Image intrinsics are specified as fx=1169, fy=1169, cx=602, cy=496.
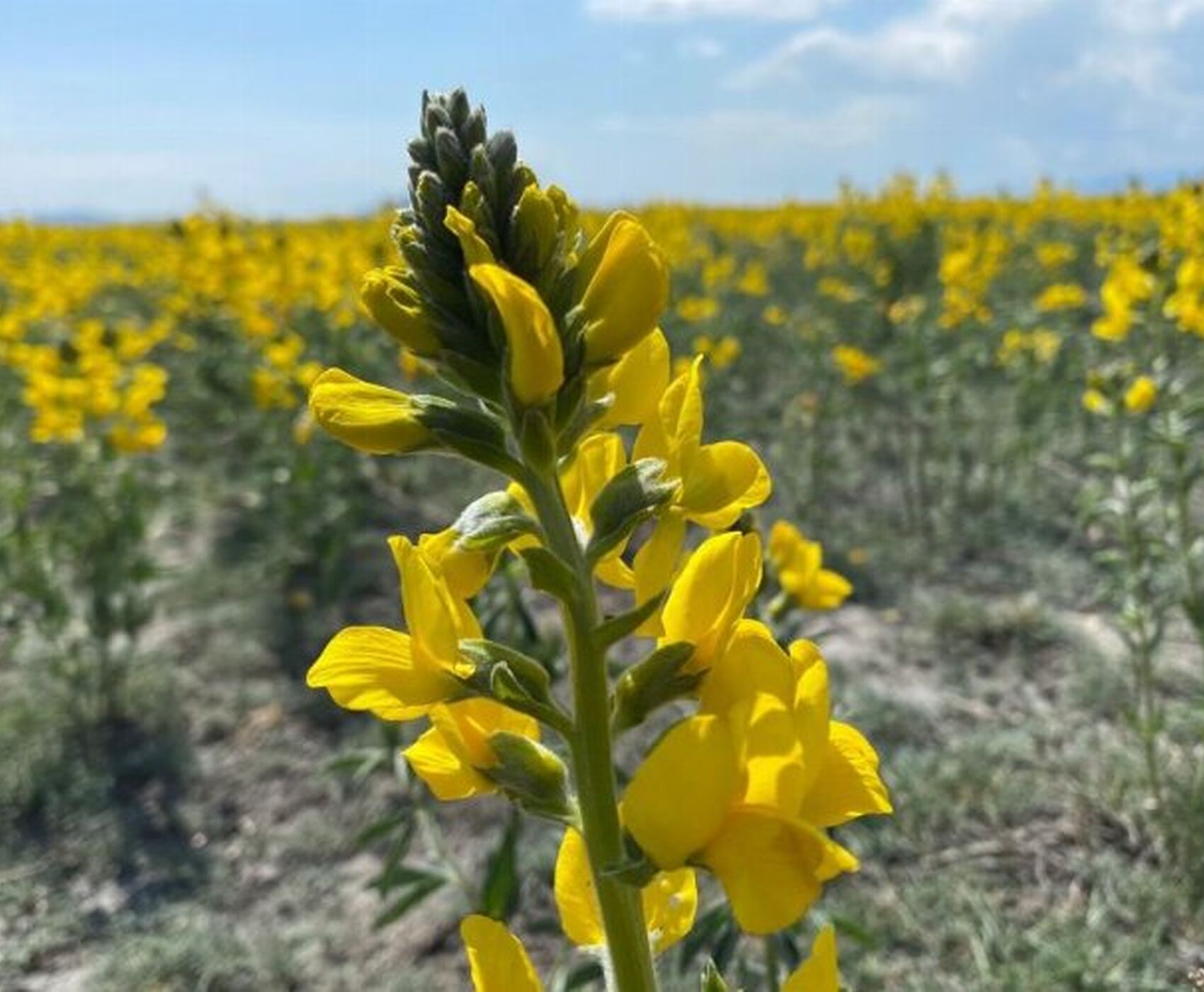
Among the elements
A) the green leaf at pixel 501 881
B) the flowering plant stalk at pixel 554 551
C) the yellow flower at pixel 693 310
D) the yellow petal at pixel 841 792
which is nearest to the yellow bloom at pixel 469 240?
the flowering plant stalk at pixel 554 551

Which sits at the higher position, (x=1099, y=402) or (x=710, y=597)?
(x=710, y=597)

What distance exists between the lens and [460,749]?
99cm

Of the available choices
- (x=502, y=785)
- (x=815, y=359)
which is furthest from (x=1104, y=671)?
Result: (x=502, y=785)

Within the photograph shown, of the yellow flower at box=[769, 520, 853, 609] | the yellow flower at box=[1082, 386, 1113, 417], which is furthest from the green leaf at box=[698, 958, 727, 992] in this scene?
the yellow flower at box=[1082, 386, 1113, 417]

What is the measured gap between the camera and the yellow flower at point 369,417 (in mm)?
983

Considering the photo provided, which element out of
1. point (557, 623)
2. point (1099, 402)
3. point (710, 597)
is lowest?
point (557, 623)

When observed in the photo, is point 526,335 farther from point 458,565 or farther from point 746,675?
point 746,675

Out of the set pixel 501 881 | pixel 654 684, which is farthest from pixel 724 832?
pixel 501 881

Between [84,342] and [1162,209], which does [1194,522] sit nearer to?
[1162,209]

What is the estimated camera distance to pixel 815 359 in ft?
22.1

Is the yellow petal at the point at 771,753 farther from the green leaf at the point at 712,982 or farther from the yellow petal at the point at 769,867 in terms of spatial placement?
the green leaf at the point at 712,982

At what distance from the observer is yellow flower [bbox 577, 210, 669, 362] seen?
0.95m

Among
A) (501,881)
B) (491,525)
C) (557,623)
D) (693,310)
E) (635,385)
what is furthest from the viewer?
(693,310)

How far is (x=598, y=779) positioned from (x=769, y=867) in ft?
0.51
